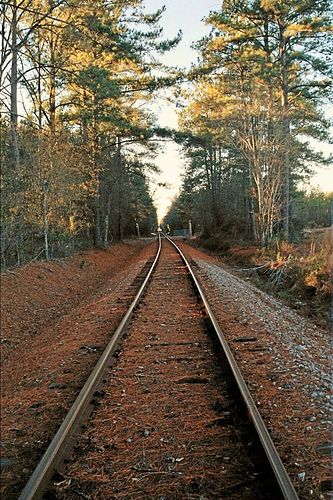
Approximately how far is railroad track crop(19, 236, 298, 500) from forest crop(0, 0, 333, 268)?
711cm

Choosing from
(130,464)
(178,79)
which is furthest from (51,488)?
(178,79)

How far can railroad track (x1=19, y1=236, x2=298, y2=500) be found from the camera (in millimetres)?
2715

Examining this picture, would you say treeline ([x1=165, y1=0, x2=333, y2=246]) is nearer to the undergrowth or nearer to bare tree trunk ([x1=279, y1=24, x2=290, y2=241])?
bare tree trunk ([x1=279, y1=24, x2=290, y2=241])

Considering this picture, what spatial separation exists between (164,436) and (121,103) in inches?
805

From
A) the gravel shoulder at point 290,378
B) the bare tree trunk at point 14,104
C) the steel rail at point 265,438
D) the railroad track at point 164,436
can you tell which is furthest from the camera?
the bare tree trunk at point 14,104

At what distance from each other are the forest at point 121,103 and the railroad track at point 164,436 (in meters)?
7.11

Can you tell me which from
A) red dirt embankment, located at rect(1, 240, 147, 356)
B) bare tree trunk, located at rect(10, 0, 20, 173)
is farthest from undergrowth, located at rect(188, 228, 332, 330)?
bare tree trunk, located at rect(10, 0, 20, 173)

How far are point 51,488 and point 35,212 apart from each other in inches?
412

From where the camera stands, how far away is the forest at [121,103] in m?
11.9

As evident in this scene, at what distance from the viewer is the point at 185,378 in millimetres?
4457

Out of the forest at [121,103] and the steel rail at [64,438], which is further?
the forest at [121,103]

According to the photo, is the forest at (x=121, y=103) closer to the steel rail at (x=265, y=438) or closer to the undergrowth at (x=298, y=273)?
the undergrowth at (x=298, y=273)

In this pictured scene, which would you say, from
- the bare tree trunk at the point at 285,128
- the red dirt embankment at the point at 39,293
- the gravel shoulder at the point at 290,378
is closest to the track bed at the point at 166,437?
the gravel shoulder at the point at 290,378

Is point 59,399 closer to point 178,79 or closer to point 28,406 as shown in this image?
point 28,406
